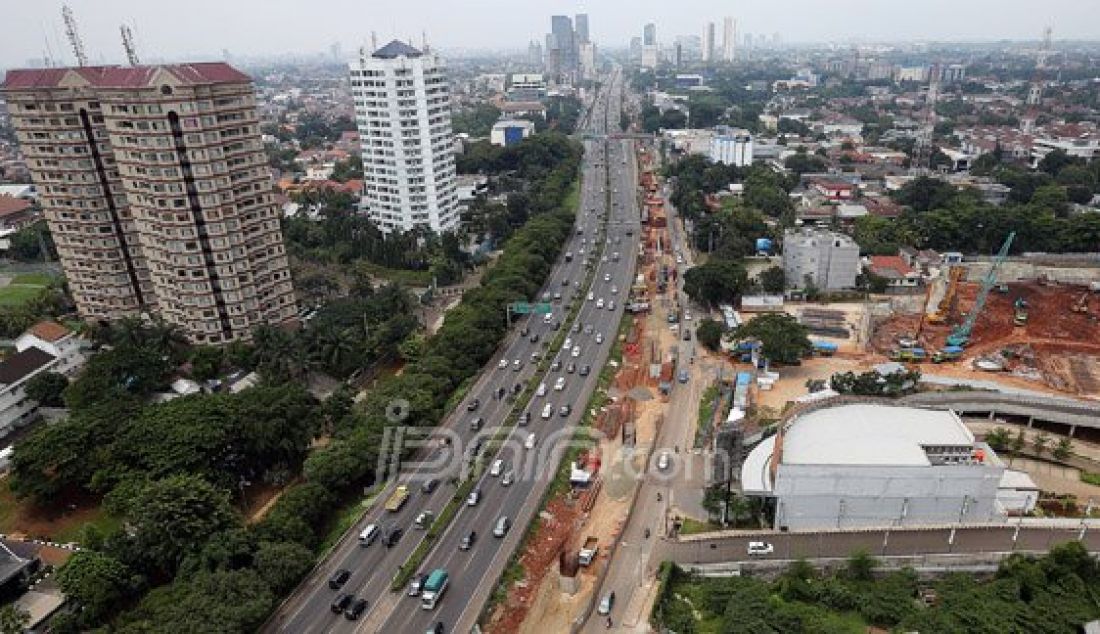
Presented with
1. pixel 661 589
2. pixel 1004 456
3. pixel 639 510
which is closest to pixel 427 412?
pixel 639 510

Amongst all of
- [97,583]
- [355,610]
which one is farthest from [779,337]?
[97,583]

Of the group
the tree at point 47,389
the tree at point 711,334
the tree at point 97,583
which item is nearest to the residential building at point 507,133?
the tree at point 711,334

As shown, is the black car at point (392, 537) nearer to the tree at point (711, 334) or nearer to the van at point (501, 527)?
the van at point (501, 527)

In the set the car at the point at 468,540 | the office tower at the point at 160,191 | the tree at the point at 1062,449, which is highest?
the office tower at the point at 160,191

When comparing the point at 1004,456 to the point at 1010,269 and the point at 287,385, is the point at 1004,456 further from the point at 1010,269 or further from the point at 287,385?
the point at 287,385

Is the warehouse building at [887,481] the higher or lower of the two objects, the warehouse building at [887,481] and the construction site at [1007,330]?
the higher

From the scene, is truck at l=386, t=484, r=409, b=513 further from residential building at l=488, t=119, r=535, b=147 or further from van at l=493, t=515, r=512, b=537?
residential building at l=488, t=119, r=535, b=147
